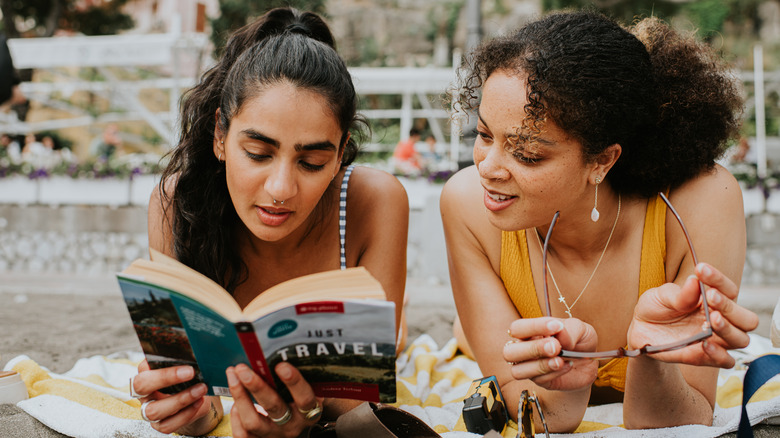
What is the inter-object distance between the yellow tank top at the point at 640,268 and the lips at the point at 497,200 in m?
0.35

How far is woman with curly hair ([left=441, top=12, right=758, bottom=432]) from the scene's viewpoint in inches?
59.3

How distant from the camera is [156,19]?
78.6 feet

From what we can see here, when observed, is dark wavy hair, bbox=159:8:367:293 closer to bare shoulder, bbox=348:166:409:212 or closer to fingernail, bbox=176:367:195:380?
bare shoulder, bbox=348:166:409:212

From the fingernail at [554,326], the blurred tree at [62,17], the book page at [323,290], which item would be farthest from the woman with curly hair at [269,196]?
the blurred tree at [62,17]

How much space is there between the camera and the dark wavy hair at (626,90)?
171 centimetres

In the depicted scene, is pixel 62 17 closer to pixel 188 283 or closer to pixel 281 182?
pixel 281 182

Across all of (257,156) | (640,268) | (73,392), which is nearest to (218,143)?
(257,156)

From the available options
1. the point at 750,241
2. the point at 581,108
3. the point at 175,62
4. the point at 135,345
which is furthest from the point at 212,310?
the point at 175,62

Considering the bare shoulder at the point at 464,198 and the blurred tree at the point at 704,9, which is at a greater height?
the blurred tree at the point at 704,9

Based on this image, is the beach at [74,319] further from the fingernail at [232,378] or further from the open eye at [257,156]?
the open eye at [257,156]

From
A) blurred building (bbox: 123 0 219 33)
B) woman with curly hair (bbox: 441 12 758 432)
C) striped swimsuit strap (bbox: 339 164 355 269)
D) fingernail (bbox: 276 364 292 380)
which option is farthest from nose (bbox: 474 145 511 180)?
blurred building (bbox: 123 0 219 33)

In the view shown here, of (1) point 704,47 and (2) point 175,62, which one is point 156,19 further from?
(1) point 704,47

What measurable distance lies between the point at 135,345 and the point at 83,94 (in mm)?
17719

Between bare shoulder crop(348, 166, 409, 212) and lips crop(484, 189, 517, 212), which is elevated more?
lips crop(484, 189, 517, 212)
